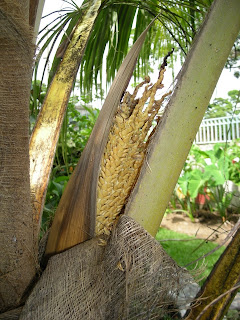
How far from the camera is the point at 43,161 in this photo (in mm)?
1095

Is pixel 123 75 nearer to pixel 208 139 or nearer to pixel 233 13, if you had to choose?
pixel 233 13

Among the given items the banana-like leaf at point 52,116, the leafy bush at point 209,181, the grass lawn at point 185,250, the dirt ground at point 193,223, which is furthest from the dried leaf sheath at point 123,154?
the leafy bush at point 209,181

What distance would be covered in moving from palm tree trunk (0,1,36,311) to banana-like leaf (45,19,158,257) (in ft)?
0.39

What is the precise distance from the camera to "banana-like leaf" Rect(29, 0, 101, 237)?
1079 mm

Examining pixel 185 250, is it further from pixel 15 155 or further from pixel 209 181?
pixel 15 155

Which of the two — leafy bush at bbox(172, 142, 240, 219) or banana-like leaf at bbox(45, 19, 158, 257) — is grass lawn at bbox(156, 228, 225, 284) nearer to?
leafy bush at bbox(172, 142, 240, 219)

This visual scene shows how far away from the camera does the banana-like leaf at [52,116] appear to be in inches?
42.5

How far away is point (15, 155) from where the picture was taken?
0.79 meters

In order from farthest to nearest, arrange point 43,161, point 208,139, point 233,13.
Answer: point 208,139
point 43,161
point 233,13

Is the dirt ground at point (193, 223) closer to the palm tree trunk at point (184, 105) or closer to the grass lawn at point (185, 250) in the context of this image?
the grass lawn at point (185, 250)

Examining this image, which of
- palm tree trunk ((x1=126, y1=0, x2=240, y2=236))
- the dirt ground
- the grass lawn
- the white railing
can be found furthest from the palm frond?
the white railing

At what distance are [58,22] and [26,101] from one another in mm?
789

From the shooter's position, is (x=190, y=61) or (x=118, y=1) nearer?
(x=190, y=61)

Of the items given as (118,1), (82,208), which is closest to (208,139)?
(118,1)
